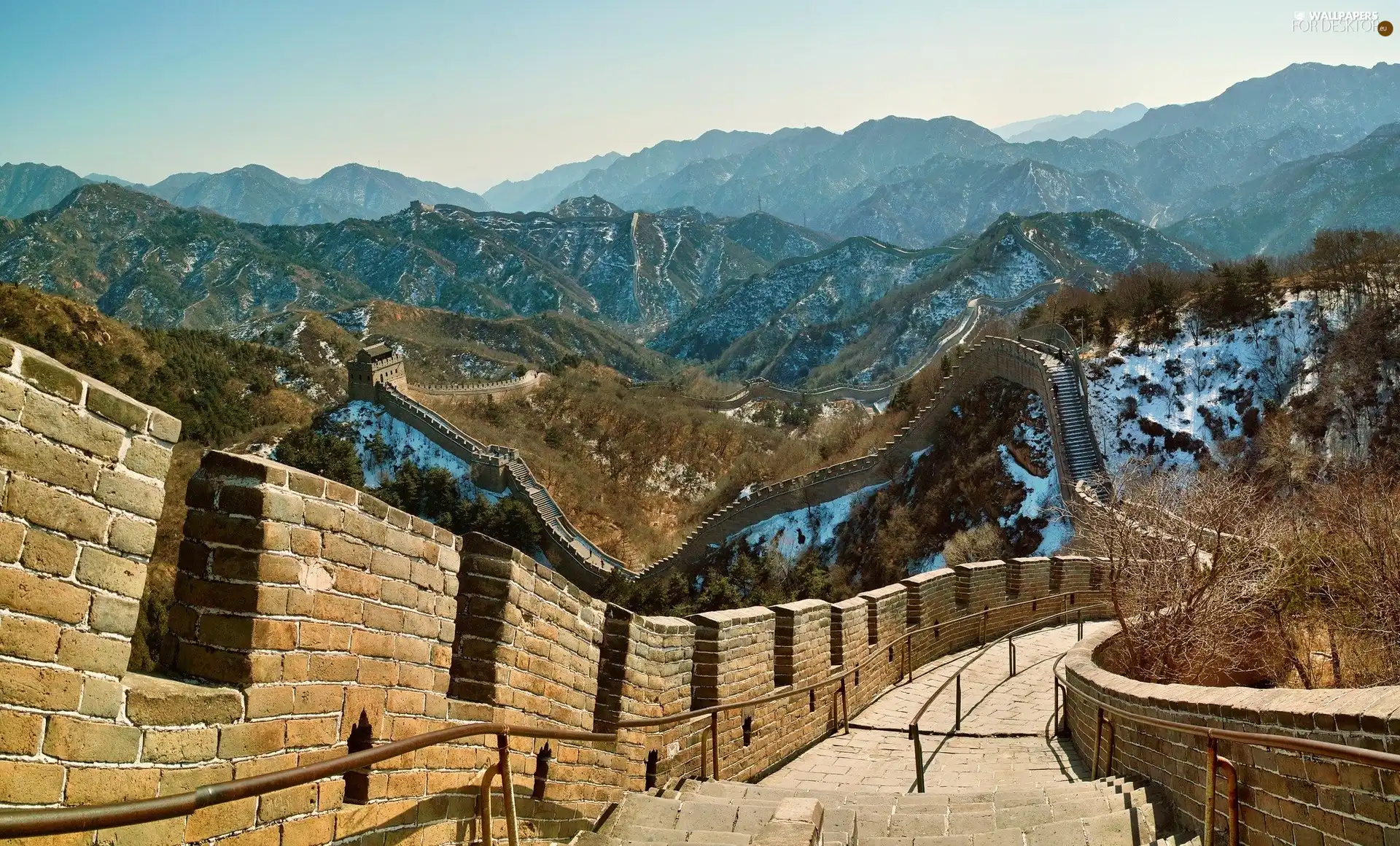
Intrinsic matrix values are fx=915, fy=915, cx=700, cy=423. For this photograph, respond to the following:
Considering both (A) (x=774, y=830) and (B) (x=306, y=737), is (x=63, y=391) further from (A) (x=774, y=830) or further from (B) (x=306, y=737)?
(A) (x=774, y=830)

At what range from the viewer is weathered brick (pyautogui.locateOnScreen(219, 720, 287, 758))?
2.72 metres

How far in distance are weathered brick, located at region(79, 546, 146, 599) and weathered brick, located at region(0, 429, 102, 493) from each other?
18 centimetres

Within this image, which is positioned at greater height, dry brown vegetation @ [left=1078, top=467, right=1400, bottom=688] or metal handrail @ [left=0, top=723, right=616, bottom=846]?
dry brown vegetation @ [left=1078, top=467, right=1400, bottom=688]

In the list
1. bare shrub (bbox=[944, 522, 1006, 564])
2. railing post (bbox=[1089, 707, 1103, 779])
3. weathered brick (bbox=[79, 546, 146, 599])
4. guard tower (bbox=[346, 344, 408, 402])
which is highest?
guard tower (bbox=[346, 344, 408, 402])

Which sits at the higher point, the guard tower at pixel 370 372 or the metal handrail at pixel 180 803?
the guard tower at pixel 370 372

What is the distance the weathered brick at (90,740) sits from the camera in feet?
7.34

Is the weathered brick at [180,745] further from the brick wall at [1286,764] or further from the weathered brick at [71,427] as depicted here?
the brick wall at [1286,764]

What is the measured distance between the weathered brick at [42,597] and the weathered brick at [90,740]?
25cm

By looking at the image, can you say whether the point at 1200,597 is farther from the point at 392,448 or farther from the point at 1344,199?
the point at 1344,199

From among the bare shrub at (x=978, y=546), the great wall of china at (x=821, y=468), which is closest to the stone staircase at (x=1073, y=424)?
the great wall of china at (x=821, y=468)

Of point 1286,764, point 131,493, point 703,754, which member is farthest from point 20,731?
point 703,754

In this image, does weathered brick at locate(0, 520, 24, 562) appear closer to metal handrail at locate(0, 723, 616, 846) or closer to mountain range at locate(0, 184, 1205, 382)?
metal handrail at locate(0, 723, 616, 846)

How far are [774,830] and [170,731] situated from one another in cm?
270

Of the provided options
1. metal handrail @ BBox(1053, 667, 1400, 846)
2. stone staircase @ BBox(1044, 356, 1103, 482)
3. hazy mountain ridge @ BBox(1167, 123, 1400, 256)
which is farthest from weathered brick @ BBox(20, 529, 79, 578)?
hazy mountain ridge @ BBox(1167, 123, 1400, 256)
